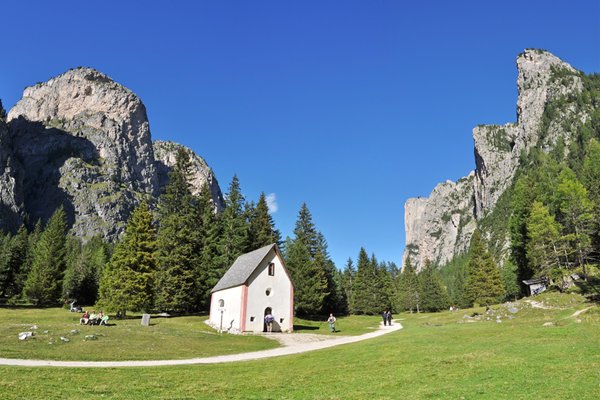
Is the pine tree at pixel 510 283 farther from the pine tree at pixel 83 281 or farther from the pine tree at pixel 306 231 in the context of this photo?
the pine tree at pixel 83 281

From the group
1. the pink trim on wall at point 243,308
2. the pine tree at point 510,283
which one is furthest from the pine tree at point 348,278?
the pink trim on wall at point 243,308

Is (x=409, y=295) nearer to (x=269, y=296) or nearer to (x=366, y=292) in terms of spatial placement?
(x=366, y=292)

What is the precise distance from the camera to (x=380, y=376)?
14672mm

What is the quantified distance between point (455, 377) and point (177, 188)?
178 ft

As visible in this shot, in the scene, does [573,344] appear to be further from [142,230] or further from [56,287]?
[56,287]

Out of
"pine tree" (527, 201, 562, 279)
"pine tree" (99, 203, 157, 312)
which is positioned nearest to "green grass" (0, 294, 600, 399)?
"pine tree" (527, 201, 562, 279)

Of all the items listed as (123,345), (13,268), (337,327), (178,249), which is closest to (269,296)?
(337,327)

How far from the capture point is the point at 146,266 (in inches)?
1898

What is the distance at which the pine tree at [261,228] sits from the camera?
64.7 m

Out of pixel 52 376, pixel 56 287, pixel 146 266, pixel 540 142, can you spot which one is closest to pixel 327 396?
pixel 52 376

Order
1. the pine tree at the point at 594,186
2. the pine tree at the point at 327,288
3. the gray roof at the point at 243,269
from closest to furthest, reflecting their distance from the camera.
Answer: the gray roof at the point at 243,269 < the pine tree at the point at 594,186 < the pine tree at the point at 327,288

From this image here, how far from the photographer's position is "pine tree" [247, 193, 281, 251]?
212ft

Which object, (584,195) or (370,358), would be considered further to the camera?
(584,195)

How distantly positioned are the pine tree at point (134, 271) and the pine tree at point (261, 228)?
17.8m
